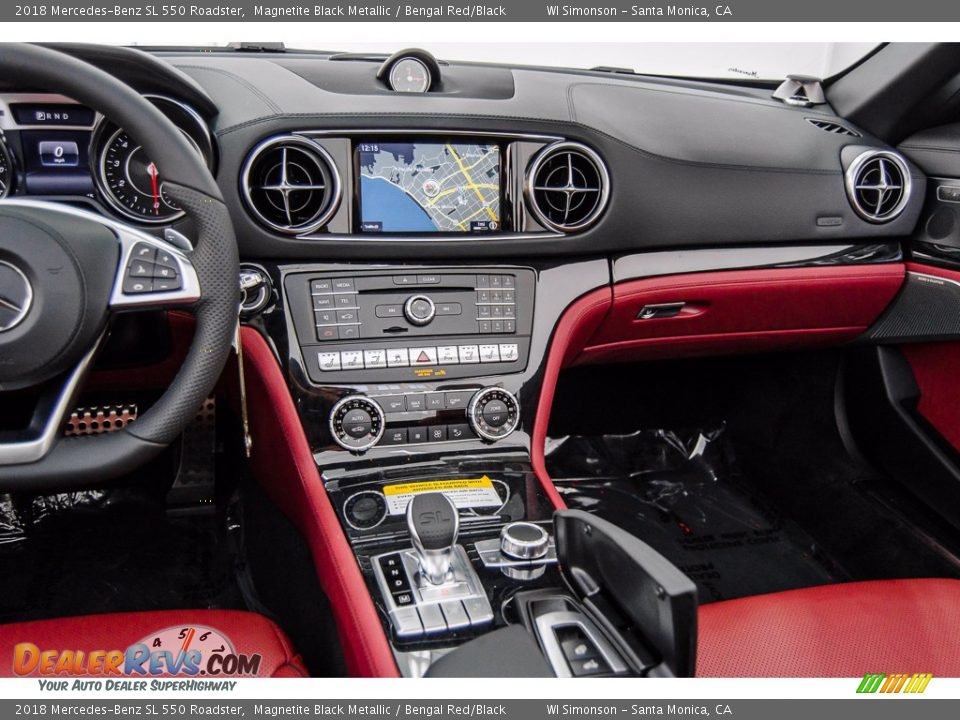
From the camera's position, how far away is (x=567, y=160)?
168cm

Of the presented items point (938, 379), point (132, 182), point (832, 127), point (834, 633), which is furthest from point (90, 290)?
point (938, 379)

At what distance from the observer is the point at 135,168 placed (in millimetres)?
1391

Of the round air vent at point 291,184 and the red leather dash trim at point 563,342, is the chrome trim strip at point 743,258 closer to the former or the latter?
the red leather dash trim at point 563,342

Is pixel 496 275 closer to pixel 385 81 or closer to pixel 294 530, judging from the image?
pixel 385 81

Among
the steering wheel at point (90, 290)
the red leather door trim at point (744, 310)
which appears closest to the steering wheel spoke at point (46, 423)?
the steering wheel at point (90, 290)

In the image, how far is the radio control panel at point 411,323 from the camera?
1549 millimetres

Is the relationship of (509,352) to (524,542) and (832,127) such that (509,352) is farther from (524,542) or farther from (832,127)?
(832,127)

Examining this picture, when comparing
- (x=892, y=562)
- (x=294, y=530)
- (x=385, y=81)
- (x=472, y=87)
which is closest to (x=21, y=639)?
(x=294, y=530)

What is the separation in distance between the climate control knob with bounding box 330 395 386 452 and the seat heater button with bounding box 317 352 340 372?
0.23 feet

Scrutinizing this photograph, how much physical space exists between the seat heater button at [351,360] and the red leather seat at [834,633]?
2.58 feet

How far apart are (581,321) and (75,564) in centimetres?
138

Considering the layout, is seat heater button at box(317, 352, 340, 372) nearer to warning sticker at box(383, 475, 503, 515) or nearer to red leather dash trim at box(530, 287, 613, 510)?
warning sticker at box(383, 475, 503, 515)

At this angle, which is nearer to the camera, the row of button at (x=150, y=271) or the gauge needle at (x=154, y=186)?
the row of button at (x=150, y=271)

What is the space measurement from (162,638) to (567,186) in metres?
1.18
